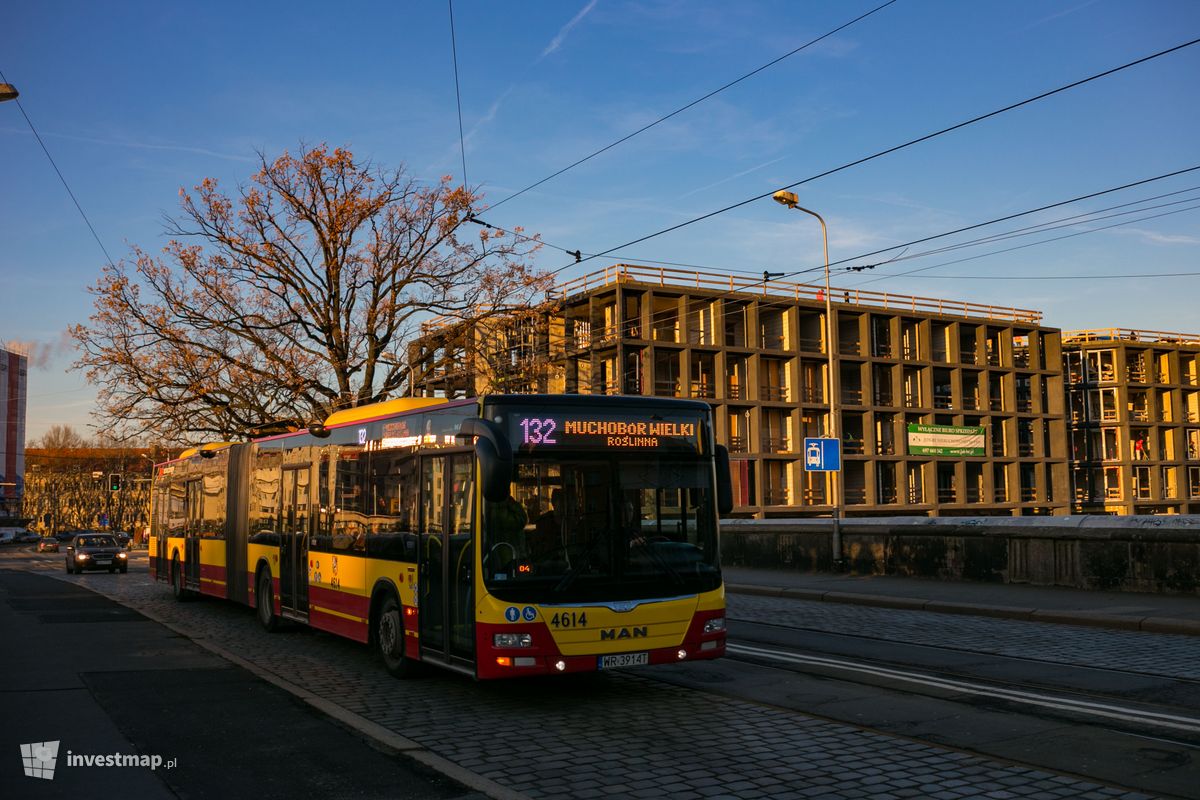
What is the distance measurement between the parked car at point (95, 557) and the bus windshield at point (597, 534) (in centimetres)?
3310

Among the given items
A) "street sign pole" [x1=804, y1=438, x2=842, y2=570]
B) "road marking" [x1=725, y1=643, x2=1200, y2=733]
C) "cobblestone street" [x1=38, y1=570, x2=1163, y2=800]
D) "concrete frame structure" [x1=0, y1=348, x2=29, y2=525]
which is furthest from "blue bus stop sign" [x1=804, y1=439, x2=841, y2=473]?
"concrete frame structure" [x1=0, y1=348, x2=29, y2=525]

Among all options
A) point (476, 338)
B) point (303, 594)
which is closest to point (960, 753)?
point (303, 594)

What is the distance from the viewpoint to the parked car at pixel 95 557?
36.8 m

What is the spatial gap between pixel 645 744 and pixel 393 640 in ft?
13.2

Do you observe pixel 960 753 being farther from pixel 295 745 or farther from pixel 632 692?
pixel 295 745

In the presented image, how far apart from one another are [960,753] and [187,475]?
1775 cm

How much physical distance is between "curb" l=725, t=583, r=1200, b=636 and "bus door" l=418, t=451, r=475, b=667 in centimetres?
979

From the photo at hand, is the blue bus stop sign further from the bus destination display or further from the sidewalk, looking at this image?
the bus destination display

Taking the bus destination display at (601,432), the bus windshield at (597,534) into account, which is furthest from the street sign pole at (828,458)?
the bus windshield at (597,534)

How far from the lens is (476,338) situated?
32.6 m

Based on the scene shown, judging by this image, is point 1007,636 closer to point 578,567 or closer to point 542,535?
point 578,567

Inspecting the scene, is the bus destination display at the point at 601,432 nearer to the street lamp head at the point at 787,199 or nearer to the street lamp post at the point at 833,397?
the street lamp post at the point at 833,397

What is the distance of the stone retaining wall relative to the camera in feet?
54.7

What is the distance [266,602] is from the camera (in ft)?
50.7
